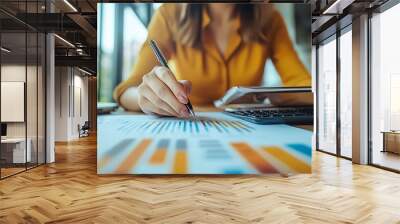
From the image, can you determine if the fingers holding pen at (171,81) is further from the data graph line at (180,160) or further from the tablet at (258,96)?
the data graph line at (180,160)

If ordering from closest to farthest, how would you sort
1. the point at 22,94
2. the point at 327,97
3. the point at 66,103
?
the point at 22,94 < the point at 327,97 < the point at 66,103

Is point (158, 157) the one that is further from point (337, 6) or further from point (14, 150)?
point (337, 6)

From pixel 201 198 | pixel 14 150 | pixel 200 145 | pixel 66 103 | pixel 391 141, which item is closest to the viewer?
pixel 201 198

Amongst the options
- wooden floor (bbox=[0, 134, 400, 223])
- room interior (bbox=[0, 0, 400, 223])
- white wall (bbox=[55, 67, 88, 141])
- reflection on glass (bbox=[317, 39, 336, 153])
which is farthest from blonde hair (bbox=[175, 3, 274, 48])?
white wall (bbox=[55, 67, 88, 141])

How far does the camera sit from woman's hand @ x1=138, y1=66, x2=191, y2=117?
624 cm

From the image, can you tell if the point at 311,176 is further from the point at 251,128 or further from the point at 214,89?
the point at 214,89

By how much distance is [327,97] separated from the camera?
10320 millimetres

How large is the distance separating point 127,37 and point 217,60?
157cm

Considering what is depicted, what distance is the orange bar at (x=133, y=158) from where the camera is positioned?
6188mm

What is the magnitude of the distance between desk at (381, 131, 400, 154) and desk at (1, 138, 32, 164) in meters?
6.95

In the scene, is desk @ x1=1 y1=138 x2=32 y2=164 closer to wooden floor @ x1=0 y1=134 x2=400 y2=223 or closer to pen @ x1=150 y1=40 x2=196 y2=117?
wooden floor @ x1=0 y1=134 x2=400 y2=223

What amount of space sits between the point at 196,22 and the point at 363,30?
3.74 metres

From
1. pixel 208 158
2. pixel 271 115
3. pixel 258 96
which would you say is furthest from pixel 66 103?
pixel 271 115

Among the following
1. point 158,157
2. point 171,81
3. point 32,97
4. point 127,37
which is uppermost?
point 127,37
